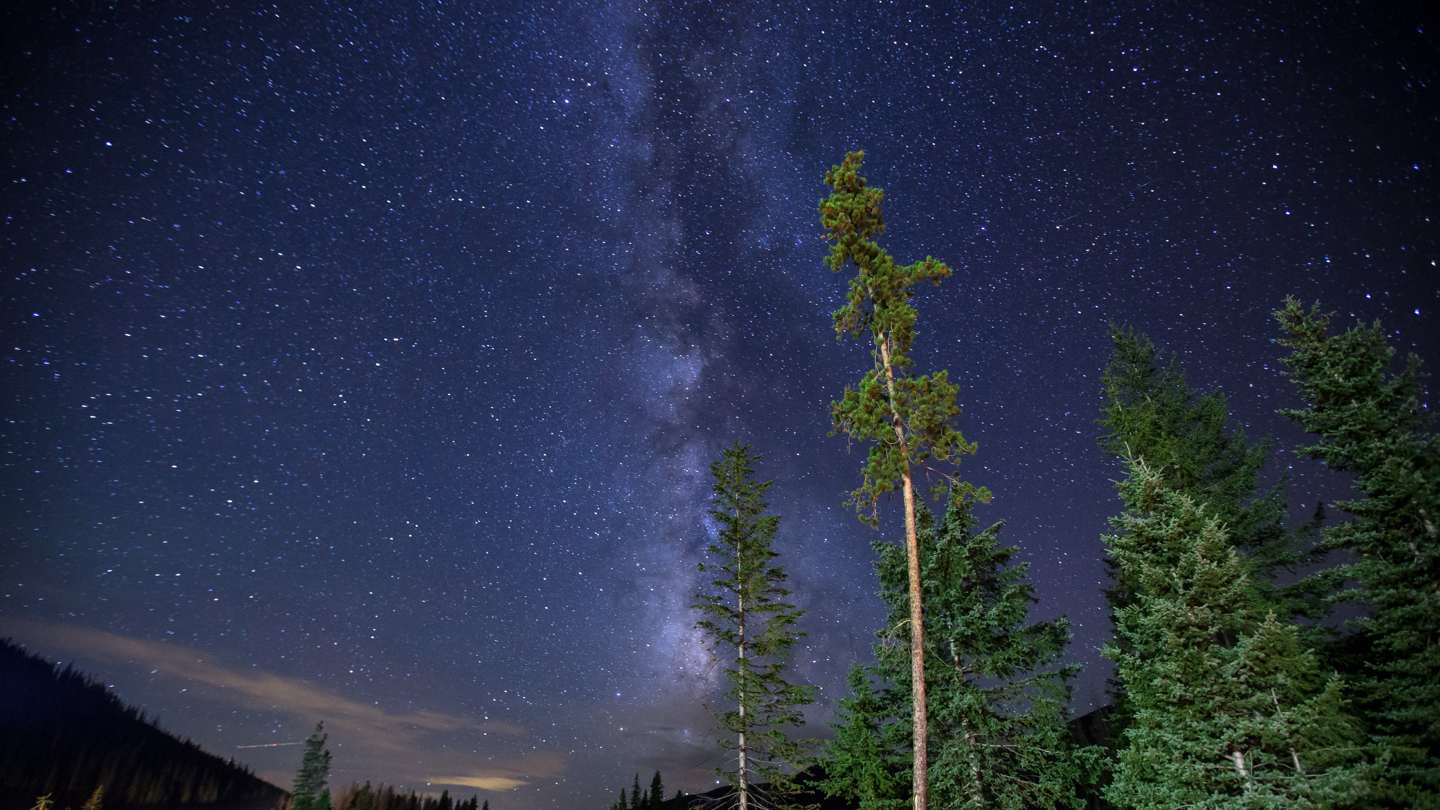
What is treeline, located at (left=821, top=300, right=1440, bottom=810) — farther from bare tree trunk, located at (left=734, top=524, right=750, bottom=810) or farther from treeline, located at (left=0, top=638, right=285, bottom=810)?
treeline, located at (left=0, top=638, right=285, bottom=810)

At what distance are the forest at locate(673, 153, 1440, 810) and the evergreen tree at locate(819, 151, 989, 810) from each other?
63mm

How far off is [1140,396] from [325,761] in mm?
126159

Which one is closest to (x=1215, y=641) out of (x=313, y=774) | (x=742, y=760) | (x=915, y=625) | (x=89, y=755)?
(x=915, y=625)

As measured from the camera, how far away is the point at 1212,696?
12.9m

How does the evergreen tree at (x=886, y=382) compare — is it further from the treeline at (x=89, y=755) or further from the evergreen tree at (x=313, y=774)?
the treeline at (x=89, y=755)

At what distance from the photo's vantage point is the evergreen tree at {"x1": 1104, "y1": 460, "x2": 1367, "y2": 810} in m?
11.7

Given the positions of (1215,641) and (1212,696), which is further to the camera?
(1215,641)

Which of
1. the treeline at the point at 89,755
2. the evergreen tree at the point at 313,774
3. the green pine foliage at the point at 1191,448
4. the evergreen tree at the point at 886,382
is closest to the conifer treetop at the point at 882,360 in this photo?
the evergreen tree at the point at 886,382

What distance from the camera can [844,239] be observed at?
59.2ft

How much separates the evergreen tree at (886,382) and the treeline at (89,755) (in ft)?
678

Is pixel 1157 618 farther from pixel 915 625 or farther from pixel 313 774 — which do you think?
pixel 313 774

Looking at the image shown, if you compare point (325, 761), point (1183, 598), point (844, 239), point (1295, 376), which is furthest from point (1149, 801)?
point (325, 761)

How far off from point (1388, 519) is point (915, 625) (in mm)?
10720

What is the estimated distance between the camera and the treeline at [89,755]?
143 metres
